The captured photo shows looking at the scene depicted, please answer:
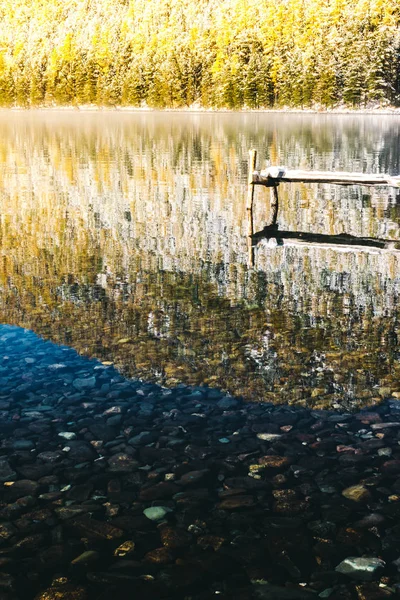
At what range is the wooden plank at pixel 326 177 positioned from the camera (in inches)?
769

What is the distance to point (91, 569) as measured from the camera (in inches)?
213

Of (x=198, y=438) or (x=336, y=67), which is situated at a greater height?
(x=336, y=67)

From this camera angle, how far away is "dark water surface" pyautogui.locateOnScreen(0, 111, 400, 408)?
9.55m

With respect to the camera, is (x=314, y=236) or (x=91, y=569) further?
(x=314, y=236)

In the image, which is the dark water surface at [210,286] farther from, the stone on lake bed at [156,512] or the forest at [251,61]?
the forest at [251,61]

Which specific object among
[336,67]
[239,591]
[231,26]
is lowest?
[239,591]

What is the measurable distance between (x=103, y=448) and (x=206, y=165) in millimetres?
30461

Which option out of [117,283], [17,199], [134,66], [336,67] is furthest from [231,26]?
[117,283]

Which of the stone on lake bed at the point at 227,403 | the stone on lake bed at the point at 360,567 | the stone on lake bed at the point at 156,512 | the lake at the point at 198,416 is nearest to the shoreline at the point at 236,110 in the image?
the lake at the point at 198,416

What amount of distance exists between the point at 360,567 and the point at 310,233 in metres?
14.1

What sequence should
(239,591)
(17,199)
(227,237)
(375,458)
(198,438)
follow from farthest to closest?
(17,199) < (227,237) < (198,438) < (375,458) < (239,591)

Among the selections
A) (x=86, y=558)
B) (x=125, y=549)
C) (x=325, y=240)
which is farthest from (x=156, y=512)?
(x=325, y=240)

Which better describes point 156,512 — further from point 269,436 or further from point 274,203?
point 274,203

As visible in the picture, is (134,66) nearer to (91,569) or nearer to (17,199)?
(17,199)
